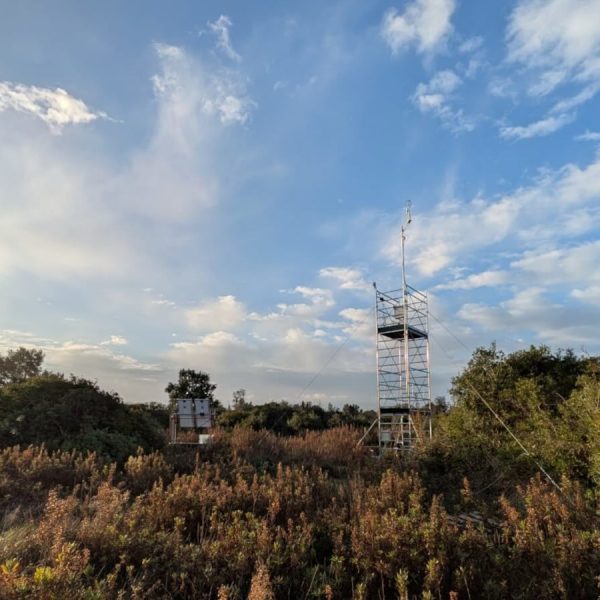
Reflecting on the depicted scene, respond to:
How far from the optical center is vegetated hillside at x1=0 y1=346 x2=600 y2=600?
385 cm

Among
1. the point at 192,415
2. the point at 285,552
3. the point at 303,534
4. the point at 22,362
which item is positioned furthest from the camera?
the point at 22,362

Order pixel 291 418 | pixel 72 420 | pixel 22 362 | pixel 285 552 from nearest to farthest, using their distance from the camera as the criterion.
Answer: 1. pixel 285 552
2. pixel 72 420
3. pixel 291 418
4. pixel 22 362

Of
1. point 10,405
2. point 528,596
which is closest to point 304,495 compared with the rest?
point 528,596

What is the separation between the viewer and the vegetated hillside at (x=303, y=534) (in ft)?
12.6

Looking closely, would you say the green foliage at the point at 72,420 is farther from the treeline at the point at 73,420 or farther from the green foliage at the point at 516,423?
the green foliage at the point at 516,423

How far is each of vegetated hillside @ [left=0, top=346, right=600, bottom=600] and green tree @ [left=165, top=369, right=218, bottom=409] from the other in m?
16.4

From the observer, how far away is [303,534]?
472cm

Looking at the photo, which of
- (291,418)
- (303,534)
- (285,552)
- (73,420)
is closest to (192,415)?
(73,420)

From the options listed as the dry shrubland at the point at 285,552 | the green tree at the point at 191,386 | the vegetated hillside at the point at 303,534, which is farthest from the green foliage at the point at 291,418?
the dry shrubland at the point at 285,552

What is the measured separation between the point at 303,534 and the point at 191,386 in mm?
22317

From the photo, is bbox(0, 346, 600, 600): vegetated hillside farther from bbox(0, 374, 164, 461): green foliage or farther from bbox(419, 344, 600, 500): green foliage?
bbox(0, 374, 164, 461): green foliage

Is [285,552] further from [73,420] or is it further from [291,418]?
[291,418]

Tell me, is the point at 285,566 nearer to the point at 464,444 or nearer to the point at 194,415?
the point at 464,444

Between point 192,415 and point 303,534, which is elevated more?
point 192,415
